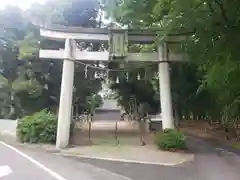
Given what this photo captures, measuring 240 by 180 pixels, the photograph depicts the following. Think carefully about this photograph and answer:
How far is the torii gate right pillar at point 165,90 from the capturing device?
59.8 ft

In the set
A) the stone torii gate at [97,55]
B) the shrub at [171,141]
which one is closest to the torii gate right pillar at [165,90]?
the stone torii gate at [97,55]

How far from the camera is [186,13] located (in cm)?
1249

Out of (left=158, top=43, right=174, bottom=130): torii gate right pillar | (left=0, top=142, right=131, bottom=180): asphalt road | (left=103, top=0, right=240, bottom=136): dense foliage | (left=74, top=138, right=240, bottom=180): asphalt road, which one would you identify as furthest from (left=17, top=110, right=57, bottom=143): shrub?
(left=103, top=0, right=240, bottom=136): dense foliage

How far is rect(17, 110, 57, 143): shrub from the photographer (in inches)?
751

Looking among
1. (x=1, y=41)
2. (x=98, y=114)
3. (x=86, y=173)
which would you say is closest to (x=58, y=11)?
(x=1, y=41)

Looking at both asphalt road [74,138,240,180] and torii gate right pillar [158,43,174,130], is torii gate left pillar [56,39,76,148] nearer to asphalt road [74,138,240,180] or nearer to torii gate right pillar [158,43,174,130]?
asphalt road [74,138,240,180]

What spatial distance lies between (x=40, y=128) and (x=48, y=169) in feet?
26.8

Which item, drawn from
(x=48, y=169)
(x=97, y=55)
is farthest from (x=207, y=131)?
(x=48, y=169)

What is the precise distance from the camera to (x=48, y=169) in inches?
442

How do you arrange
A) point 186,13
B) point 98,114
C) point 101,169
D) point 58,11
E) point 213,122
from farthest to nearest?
point 98,114 → point 213,122 → point 58,11 → point 186,13 → point 101,169

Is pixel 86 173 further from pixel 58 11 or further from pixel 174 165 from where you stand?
pixel 58 11

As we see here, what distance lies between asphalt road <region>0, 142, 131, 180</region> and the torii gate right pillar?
574cm

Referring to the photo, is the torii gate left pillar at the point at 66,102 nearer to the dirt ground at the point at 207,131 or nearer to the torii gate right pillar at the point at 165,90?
the torii gate right pillar at the point at 165,90

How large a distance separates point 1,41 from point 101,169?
2281 cm
